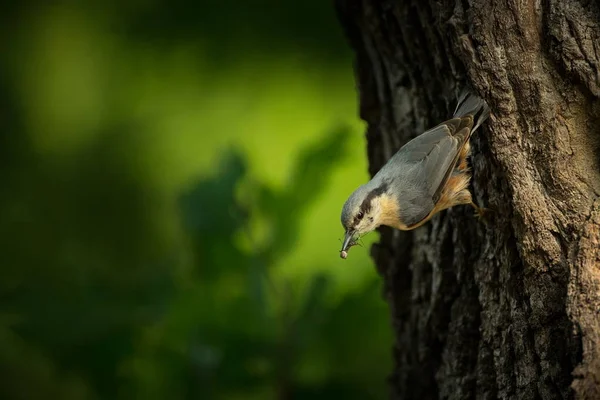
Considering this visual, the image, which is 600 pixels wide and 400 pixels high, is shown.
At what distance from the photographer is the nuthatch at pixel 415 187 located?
1.94 metres

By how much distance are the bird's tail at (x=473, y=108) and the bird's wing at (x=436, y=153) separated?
2 centimetres

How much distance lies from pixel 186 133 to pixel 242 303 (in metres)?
1.54

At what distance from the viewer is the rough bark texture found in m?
1.62

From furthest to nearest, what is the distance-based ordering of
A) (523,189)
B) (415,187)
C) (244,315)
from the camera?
(244,315), (415,187), (523,189)

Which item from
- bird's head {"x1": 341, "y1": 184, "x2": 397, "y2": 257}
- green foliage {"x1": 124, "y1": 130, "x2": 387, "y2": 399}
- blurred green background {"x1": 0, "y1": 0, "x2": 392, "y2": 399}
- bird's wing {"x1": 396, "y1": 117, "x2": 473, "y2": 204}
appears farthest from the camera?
blurred green background {"x1": 0, "y1": 0, "x2": 392, "y2": 399}

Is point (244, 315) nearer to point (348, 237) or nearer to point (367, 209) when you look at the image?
point (348, 237)

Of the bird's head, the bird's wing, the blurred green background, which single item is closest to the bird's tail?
the bird's wing

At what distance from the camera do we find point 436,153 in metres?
2.01

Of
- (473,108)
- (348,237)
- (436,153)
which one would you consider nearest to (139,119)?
(348,237)

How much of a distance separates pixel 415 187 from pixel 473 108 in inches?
15.6

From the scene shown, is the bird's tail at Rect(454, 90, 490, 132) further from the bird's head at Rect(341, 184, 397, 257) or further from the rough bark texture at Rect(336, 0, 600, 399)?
the bird's head at Rect(341, 184, 397, 257)

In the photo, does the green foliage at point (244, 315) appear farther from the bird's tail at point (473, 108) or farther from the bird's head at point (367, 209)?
the bird's tail at point (473, 108)

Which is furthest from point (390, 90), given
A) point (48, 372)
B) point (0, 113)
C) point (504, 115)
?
point (0, 113)

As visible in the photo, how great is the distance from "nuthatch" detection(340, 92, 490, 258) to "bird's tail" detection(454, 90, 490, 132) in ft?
0.19
